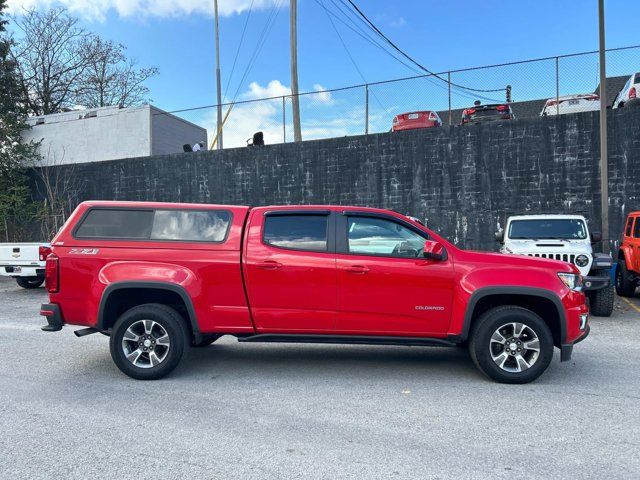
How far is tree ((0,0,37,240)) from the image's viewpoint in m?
22.4

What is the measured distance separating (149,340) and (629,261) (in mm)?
9615

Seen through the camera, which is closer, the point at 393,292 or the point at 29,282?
the point at 393,292

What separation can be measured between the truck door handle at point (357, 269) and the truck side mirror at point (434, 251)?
0.62m

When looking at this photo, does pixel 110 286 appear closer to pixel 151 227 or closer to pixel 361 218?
pixel 151 227

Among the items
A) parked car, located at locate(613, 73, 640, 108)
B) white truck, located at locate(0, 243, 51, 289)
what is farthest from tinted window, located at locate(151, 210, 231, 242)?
parked car, located at locate(613, 73, 640, 108)

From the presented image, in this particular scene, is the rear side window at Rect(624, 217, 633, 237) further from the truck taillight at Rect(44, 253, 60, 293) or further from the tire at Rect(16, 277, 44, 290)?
the tire at Rect(16, 277, 44, 290)

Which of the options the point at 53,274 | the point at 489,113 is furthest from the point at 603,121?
the point at 53,274

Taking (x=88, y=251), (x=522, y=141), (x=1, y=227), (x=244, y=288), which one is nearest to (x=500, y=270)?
(x=244, y=288)

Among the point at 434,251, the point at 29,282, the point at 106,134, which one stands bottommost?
the point at 29,282

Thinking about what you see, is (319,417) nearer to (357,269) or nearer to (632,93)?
(357,269)

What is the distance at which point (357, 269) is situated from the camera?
5078 mm

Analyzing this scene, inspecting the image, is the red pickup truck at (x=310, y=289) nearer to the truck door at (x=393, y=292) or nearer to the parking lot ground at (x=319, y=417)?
the truck door at (x=393, y=292)

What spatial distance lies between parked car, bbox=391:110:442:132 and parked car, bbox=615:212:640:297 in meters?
7.42

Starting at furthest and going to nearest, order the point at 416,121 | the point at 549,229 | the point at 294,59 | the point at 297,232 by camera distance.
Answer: the point at 294,59, the point at 416,121, the point at 549,229, the point at 297,232
